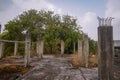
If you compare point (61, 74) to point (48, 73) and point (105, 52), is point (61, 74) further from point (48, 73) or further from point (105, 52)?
point (105, 52)

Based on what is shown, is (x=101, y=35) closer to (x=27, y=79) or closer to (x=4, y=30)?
(x=27, y=79)

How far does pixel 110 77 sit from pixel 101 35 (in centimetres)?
147

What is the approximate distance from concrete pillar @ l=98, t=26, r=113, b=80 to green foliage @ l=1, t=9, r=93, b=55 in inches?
789

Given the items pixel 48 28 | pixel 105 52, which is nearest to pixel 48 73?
pixel 105 52

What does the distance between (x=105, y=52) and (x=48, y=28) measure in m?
22.6

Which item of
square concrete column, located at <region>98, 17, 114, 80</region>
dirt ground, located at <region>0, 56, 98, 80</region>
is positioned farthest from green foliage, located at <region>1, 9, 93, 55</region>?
square concrete column, located at <region>98, 17, 114, 80</region>

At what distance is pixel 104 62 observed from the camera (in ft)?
21.6

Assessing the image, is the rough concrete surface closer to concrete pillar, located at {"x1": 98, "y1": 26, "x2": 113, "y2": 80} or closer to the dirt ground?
the dirt ground

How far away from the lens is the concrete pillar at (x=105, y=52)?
259 inches

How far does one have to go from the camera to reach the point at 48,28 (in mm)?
28828

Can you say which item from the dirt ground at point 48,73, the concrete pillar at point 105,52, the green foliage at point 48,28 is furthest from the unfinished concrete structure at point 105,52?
the green foliage at point 48,28

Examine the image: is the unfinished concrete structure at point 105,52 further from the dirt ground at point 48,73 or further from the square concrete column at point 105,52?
the dirt ground at point 48,73

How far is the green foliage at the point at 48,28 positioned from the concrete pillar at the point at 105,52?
2005cm

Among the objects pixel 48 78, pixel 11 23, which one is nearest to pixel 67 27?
pixel 11 23
